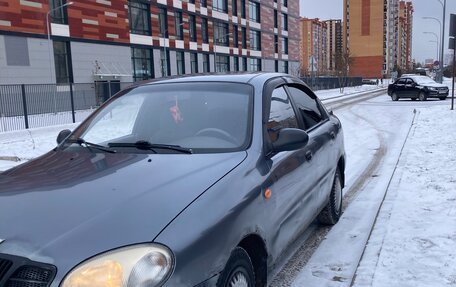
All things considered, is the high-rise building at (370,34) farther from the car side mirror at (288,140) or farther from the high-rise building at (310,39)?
the car side mirror at (288,140)

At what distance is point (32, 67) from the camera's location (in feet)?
102

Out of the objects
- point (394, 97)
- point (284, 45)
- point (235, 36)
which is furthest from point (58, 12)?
point (284, 45)

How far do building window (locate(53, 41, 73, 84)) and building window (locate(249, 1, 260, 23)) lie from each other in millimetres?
33831

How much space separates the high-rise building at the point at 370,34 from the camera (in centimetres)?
12125

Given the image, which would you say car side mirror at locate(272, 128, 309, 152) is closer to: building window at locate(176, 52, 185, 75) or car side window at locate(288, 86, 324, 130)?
car side window at locate(288, 86, 324, 130)

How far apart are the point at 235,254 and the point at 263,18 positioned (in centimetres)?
6523

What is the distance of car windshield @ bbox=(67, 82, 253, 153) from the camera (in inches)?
127

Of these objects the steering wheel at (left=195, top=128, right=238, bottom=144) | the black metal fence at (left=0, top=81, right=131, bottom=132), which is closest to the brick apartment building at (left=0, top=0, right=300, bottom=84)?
the black metal fence at (left=0, top=81, right=131, bottom=132)

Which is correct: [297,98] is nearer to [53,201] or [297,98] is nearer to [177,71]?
[53,201]

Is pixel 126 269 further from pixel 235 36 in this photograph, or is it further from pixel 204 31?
pixel 235 36

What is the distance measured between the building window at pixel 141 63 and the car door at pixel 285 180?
38.1m

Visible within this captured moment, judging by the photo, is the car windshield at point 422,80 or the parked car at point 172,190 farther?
the car windshield at point 422,80

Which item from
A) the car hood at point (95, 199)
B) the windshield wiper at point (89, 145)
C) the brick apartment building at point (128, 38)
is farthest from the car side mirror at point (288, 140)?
the brick apartment building at point (128, 38)

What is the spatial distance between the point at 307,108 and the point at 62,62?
3190cm
